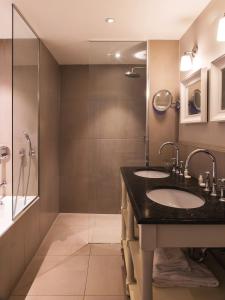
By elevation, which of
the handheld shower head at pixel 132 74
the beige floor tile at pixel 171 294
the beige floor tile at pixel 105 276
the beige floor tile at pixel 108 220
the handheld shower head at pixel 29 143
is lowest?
the beige floor tile at pixel 105 276

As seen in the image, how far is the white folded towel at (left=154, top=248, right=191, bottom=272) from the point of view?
1389 mm

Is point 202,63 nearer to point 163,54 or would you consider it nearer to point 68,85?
point 163,54

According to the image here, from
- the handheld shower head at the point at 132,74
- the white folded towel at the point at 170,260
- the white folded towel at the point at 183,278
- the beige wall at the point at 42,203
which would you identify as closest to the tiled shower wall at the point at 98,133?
the handheld shower head at the point at 132,74

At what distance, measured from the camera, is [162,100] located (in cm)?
269

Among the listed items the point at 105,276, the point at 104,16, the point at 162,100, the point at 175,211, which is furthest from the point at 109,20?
the point at 105,276

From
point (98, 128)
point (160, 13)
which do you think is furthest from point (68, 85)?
point (160, 13)

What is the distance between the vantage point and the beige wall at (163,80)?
8.77 feet

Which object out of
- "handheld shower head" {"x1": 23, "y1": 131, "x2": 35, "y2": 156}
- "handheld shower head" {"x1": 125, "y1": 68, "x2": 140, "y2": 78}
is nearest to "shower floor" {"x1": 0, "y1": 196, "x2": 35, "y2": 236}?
"handheld shower head" {"x1": 23, "y1": 131, "x2": 35, "y2": 156}

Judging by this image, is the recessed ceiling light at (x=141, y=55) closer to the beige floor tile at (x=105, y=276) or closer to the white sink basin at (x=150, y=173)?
the white sink basin at (x=150, y=173)

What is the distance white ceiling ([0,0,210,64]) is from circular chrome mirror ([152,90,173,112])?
0.59 metres

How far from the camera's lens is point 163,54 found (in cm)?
268

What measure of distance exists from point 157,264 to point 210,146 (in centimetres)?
94

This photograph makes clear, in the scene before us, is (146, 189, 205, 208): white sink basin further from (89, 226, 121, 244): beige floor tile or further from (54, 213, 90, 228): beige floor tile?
(54, 213, 90, 228): beige floor tile

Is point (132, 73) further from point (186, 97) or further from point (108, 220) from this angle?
point (108, 220)
